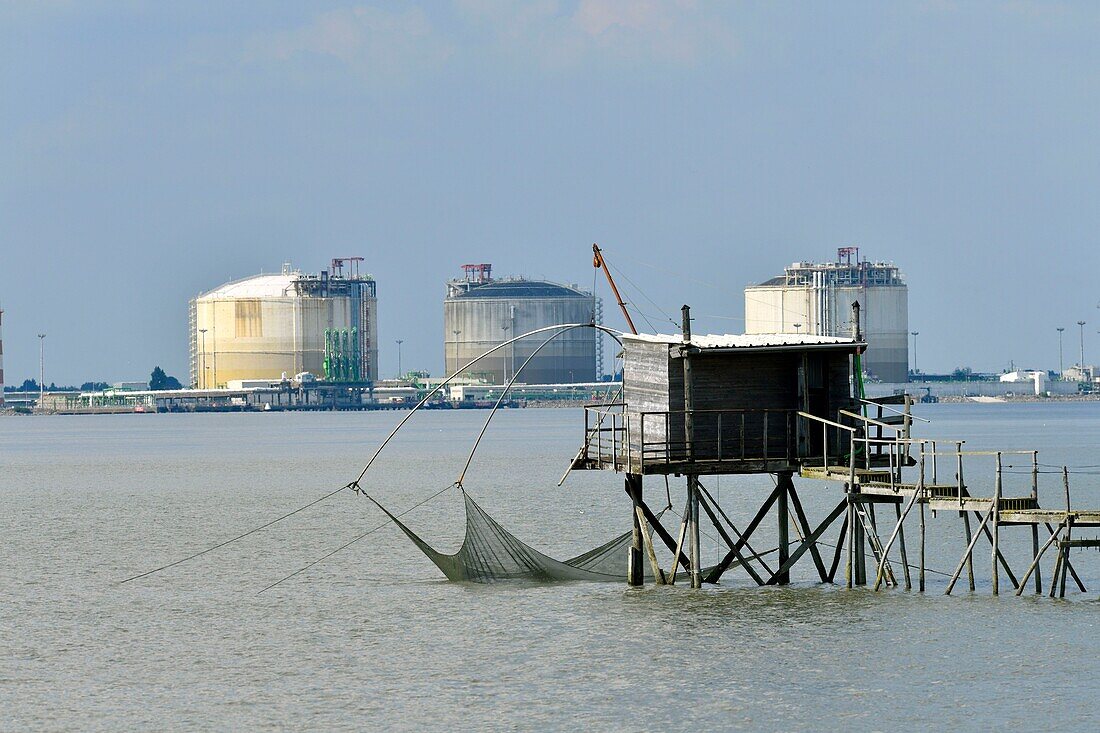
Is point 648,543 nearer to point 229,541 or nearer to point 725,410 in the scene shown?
point 725,410

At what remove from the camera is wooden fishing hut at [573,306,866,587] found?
4241cm

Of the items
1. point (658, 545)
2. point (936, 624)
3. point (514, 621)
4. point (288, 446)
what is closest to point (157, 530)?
point (658, 545)

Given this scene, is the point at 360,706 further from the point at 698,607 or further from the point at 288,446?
the point at 288,446

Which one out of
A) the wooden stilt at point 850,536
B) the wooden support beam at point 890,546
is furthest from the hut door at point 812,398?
the wooden support beam at point 890,546

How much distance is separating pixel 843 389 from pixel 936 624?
679cm

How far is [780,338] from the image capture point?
4441cm

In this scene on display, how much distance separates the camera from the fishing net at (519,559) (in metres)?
47.5

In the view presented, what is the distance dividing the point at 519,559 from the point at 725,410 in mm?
Result: 8260

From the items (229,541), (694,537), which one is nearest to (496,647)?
(694,537)

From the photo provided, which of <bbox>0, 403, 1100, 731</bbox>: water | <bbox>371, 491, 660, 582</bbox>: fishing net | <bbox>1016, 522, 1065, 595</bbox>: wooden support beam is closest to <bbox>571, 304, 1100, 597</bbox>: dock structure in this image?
<bbox>1016, 522, 1065, 595</bbox>: wooden support beam

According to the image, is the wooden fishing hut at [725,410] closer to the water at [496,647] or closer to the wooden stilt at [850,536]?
the wooden stilt at [850,536]

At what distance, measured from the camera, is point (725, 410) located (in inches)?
1682

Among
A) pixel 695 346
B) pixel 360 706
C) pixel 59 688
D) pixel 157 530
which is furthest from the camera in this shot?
pixel 157 530

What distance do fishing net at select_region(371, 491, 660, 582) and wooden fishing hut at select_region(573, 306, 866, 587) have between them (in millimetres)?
3198
